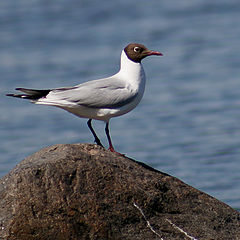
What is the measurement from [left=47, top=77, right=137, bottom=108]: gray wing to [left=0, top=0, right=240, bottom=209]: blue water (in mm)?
3451

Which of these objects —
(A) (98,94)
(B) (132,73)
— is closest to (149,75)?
(B) (132,73)

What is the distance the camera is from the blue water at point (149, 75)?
46.6ft

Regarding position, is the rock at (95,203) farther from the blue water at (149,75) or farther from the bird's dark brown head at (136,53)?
the blue water at (149,75)

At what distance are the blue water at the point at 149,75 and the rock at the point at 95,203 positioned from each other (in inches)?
141

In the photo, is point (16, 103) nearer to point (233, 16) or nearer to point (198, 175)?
point (198, 175)

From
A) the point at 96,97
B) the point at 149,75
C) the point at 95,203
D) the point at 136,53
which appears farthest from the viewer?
the point at 149,75

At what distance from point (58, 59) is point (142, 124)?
5370mm

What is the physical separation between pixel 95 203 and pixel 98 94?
5.41 feet

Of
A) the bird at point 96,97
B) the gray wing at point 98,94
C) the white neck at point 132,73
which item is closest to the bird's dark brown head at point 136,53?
the white neck at point 132,73

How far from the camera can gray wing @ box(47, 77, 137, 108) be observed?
8.49 metres

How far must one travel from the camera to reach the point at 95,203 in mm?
7422

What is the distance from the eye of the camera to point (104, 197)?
24.5ft

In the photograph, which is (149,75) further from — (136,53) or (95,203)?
(95,203)

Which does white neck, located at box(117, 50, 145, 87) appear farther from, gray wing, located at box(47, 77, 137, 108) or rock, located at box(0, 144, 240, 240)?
rock, located at box(0, 144, 240, 240)
